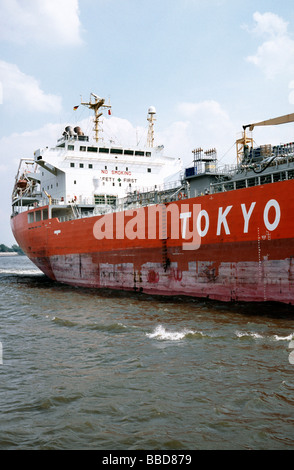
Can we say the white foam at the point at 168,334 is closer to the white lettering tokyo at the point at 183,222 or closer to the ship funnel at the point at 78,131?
the white lettering tokyo at the point at 183,222

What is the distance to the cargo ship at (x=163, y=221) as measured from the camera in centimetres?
1186

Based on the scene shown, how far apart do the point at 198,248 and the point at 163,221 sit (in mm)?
2262

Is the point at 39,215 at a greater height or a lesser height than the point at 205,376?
greater

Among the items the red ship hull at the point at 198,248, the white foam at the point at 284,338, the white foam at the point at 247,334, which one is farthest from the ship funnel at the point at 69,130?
the white foam at the point at 284,338

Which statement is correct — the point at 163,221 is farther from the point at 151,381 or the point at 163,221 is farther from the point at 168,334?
the point at 151,381

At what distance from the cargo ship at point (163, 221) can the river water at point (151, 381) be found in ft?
5.77

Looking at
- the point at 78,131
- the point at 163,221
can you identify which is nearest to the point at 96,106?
the point at 78,131

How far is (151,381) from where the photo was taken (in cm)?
640

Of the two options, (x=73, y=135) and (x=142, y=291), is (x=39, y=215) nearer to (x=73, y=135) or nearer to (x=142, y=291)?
(x=73, y=135)

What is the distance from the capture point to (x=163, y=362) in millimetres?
7301

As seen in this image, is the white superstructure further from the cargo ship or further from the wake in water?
the wake in water

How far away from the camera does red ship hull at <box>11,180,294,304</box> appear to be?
11.5 meters
